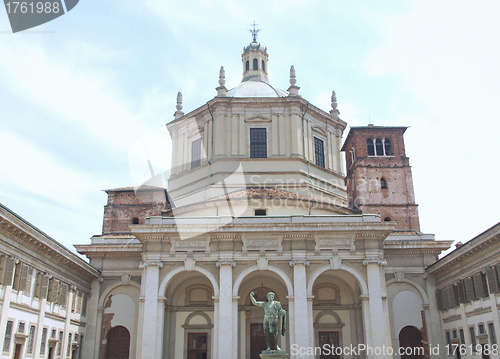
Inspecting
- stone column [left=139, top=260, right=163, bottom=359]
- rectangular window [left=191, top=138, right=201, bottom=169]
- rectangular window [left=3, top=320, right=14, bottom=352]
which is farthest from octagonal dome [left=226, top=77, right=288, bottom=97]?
rectangular window [left=3, top=320, right=14, bottom=352]

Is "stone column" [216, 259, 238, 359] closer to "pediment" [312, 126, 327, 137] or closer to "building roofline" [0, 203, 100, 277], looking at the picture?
"building roofline" [0, 203, 100, 277]

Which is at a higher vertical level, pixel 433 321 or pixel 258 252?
pixel 258 252

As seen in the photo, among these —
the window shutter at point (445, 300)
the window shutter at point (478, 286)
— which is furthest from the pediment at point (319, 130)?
the window shutter at point (478, 286)

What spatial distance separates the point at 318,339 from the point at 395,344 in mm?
4101

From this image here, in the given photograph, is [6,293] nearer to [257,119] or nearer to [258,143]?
[258,143]

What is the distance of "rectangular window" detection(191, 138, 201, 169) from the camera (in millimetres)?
32594

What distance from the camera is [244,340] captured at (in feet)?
83.5

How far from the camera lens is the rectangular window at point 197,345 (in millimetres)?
25688

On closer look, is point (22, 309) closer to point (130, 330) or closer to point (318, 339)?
point (130, 330)

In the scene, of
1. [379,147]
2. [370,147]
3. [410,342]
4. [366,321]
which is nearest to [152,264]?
[366,321]

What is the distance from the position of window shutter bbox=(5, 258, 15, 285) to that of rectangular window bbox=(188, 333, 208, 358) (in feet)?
33.7

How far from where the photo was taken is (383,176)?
36.9 metres

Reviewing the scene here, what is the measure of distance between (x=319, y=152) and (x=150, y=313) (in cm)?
1572

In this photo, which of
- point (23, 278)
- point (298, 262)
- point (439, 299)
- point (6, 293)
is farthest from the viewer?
point (439, 299)
